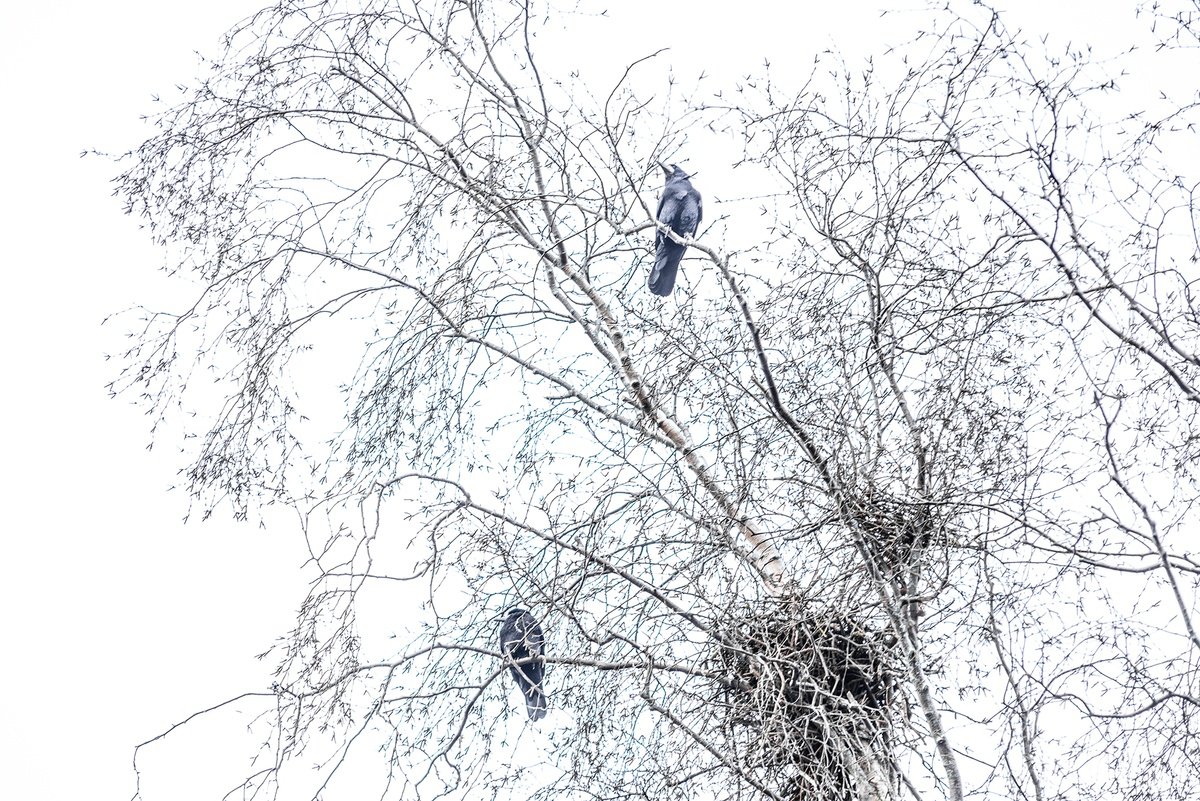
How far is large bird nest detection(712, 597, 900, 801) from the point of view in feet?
13.9

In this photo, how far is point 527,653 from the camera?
475 centimetres

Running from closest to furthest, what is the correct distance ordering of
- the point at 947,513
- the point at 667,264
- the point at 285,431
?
the point at 947,513, the point at 285,431, the point at 667,264

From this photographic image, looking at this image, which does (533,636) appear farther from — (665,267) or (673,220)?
(673,220)

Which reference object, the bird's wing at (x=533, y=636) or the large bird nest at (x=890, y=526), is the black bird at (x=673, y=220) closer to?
the large bird nest at (x=890, y=526)

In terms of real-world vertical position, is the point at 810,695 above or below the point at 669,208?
below

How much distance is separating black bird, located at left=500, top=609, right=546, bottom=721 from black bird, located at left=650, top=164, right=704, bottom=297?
4.78 feet

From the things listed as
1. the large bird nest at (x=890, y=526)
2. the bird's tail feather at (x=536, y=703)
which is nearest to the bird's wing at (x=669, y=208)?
the large bird nest at (x=890, y=526)

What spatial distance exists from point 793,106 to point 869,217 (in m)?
0.49

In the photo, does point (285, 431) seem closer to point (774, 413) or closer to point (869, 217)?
point (774, 413)

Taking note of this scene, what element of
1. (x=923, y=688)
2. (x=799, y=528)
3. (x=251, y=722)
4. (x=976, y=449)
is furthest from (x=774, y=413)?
(x=251, y=722)

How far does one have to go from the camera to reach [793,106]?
4602 mm

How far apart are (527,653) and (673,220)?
1.95m

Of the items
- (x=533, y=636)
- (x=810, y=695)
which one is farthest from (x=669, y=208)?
(x=810, y=695)

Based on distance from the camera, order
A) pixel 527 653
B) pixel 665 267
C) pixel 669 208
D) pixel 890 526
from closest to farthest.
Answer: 1. pixel 890 526
2. pixel 527 653
3. pixel 665 267
4. pixel 669 208
